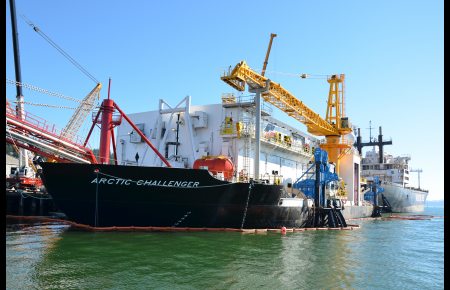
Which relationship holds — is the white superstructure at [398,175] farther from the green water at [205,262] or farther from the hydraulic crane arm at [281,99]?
the green water at [205,262]

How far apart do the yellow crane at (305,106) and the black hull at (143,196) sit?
8040 mm

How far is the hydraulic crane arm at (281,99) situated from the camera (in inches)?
1000

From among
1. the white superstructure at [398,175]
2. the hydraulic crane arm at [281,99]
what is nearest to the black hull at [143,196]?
the hydraulic crane arm at [281,99]

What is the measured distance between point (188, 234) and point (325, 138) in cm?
2484

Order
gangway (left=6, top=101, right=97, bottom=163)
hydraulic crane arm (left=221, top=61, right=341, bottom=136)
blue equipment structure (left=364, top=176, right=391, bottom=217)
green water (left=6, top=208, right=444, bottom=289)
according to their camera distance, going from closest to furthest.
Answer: green water (left=6, top=208, right=444, bottom=289), gangway (left=6, top=101, right=97, bottom=163), hydraulic crane arm (left=221, top=61, right=341, bottom=136), blue equipment structure (left=364, top=176, right=391, bottom=217)

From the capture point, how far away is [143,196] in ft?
64.7

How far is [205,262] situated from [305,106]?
21.5 meters

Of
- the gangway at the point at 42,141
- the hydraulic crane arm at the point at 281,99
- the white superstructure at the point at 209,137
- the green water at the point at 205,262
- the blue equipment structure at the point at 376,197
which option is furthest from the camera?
the blue equipment structure at the point at 376,197

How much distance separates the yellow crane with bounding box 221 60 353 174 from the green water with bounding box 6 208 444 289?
10.9m

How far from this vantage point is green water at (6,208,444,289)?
1062 centimetres

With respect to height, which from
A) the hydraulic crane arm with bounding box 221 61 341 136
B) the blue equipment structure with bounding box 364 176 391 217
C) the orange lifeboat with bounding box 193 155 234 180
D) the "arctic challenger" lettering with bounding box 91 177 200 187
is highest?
the hydraulic crane arm with bounding box 221 61 341 136

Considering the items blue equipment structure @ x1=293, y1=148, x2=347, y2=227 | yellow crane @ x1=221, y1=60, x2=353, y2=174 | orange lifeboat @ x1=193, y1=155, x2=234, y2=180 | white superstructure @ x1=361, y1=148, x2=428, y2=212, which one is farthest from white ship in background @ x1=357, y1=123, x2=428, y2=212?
orange lifeboat @ x1=193, y1=155, x2=234, y2=180

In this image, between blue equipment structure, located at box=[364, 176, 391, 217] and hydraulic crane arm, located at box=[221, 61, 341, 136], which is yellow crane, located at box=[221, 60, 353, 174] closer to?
hydraulic crane arm, located at box=[221, 61, 341, 136]
